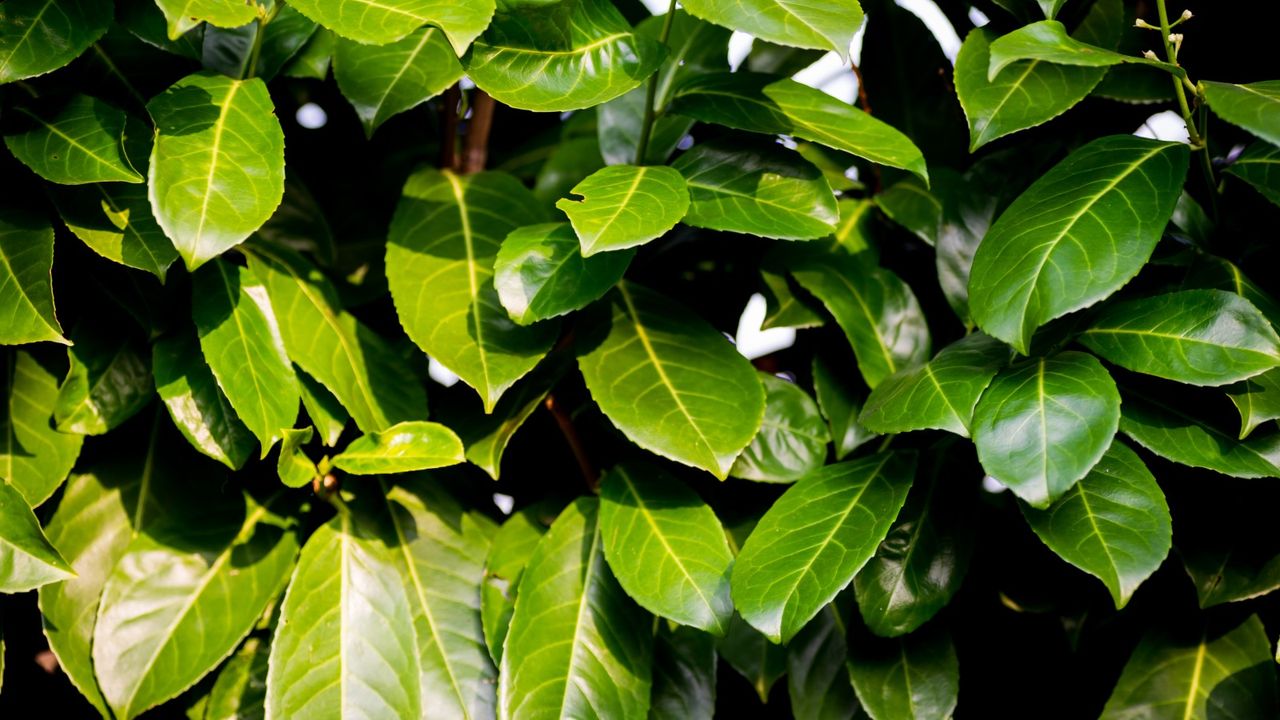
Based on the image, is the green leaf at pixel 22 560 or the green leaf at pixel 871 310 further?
the green leaf at pixel 871 310

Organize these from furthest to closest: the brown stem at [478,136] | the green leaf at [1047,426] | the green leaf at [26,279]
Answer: the brown stem at [478,136]
the green leaf at [26,279]
the green leaf at [1047,426]

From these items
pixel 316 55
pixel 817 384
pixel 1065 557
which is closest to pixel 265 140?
pixel 316 55

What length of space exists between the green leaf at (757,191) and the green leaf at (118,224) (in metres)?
0.45

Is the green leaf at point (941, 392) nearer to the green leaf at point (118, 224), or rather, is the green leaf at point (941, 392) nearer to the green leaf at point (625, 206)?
the green leaf at point (625, 206)

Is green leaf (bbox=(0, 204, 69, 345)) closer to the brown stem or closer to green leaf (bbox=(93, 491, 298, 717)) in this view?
green leaf (bbox=(93, 491, 298, 717))

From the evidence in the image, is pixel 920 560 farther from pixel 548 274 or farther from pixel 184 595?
pixel 184 595

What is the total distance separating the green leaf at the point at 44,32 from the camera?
0.80 meters

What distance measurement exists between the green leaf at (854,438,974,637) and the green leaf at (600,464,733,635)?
0.45ft

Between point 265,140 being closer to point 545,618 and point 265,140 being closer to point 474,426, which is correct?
point 474,426

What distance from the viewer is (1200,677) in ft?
3.01

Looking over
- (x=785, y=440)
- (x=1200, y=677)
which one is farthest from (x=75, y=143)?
(x=1200, y=677)

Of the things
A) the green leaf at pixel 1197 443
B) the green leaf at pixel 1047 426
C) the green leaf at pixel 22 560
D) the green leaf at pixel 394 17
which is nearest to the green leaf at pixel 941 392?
the green leaf at pixel 1047 426

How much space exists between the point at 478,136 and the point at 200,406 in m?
0.48

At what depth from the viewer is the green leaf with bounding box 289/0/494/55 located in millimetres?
761
